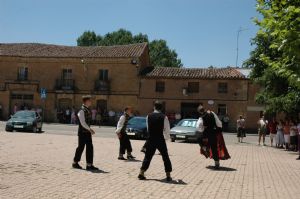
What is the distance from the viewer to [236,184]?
10297mm

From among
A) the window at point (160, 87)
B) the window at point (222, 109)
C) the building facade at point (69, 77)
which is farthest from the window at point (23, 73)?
the window at point (222, 109)

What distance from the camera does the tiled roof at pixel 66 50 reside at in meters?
48.8

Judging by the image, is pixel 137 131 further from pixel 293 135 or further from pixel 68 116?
pixel 68 116

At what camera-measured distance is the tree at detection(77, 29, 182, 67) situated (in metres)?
79.2

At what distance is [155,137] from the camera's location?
33.8 feet

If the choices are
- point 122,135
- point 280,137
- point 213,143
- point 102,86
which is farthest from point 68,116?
point 213,143

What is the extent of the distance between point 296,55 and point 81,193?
14.4 feet

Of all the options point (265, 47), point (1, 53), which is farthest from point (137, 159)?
point (1, 53)

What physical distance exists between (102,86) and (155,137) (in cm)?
3814

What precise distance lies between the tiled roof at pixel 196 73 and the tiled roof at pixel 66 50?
9.14ft

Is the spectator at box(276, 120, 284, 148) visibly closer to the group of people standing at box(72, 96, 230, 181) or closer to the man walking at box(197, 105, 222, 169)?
the group of people standing at box(72, 96, 230, 181)

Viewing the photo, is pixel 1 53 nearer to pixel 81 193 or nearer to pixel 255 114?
pixel 255 114

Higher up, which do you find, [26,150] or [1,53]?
[1,53]

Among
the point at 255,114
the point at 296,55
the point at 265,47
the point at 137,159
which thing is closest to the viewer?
the point at 296,55
